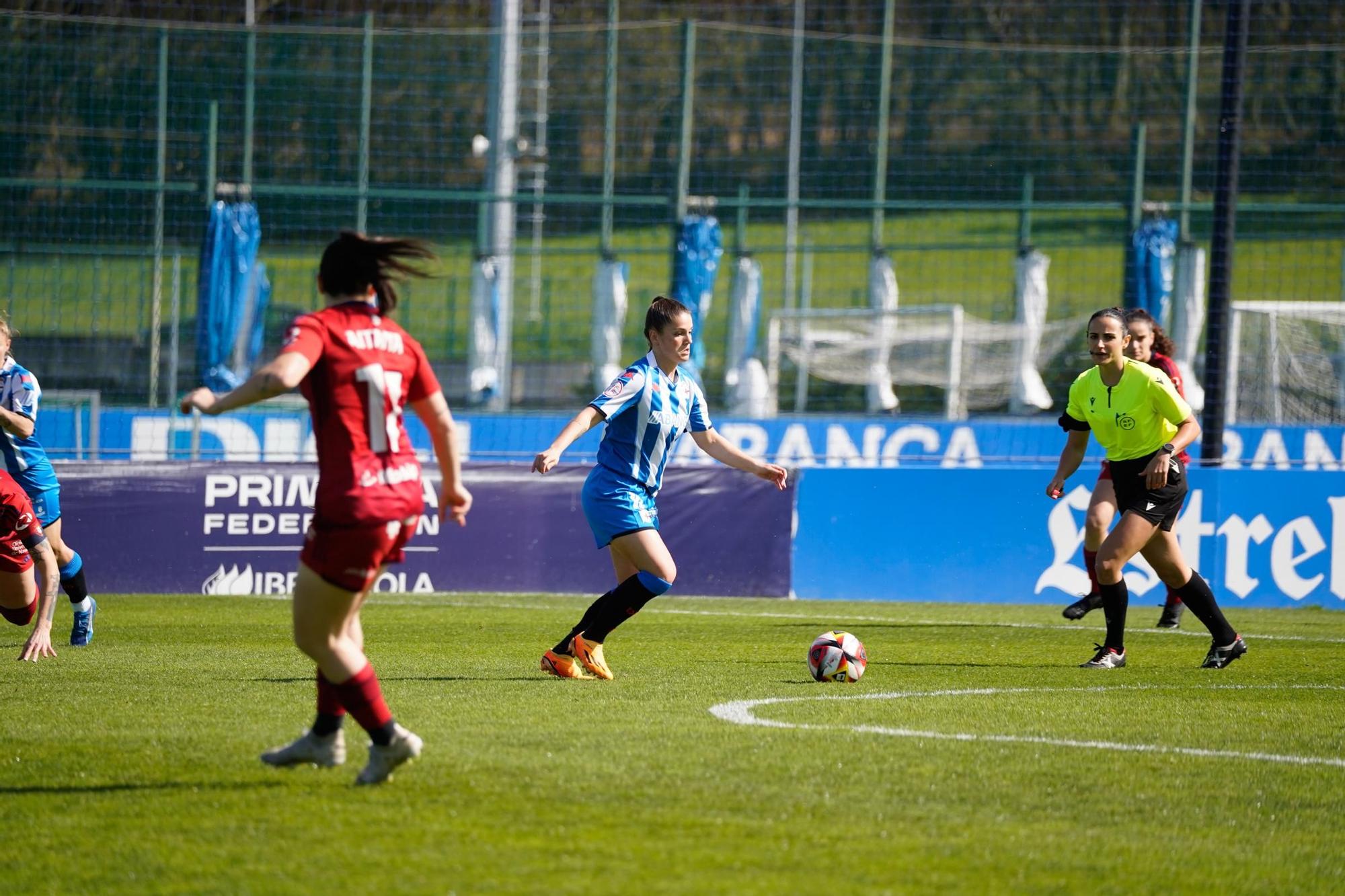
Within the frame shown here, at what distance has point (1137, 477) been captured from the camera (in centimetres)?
1001

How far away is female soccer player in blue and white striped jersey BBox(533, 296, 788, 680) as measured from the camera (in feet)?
28.8

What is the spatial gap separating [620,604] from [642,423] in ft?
3.06

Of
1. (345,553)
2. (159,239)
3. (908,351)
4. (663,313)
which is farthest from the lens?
(908,351)

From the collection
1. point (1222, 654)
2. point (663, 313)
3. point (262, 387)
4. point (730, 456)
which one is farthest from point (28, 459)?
point (1222, 654)

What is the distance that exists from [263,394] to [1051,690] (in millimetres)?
4689

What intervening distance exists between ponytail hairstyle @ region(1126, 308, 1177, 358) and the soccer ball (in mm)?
3820

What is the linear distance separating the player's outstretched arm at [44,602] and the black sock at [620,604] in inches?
119

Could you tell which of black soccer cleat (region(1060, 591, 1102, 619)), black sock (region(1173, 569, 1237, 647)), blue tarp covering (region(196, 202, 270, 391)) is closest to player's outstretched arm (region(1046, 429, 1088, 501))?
black sock (region(1173, 569, 1237, 647))

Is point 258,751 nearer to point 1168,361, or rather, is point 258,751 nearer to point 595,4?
point 1168,361

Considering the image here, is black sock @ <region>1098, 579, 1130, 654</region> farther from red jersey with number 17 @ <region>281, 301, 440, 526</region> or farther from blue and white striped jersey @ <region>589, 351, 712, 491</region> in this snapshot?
red jersey with number 17 @ <region>281, 301, 440, 526</region>

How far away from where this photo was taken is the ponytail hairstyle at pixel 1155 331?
11.5 meters

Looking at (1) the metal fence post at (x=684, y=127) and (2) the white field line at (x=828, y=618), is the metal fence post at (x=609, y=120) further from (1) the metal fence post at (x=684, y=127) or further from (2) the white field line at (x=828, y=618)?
(2) the white field line at (x=828, y=618)

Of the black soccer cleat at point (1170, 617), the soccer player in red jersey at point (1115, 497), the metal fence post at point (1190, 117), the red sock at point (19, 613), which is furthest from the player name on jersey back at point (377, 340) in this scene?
the metal fence post at point (1190, 117)

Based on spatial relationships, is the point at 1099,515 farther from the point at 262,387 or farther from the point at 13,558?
the point at 262,387
